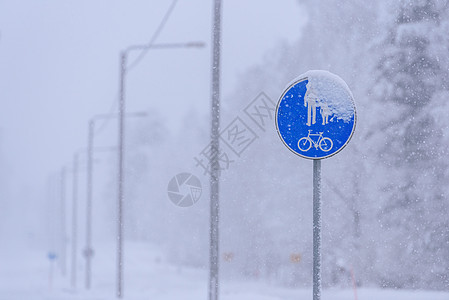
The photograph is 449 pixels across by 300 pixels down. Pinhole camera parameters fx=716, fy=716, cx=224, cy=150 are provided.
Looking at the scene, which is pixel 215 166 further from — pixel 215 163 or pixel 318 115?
pixel 318 115

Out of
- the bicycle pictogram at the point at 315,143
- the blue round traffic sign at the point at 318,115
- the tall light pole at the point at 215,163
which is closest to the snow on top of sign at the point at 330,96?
the blue round traffic sign at the point at 318,115

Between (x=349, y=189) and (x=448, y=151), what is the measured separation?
5.73m

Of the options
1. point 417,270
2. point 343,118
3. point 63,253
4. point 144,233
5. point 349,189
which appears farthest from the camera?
point 144,233

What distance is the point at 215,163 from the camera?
40.3 feet

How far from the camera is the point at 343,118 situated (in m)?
6.27

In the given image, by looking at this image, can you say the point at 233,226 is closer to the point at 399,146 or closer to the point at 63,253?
the point at 399,146

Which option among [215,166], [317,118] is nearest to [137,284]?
[215,166]

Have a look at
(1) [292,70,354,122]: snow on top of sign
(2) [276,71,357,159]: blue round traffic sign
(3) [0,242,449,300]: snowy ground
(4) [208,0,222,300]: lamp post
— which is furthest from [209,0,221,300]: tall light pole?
(1) [292,70,354,122]: snow on top of sign

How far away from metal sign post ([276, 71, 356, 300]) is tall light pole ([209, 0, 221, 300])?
222 inches

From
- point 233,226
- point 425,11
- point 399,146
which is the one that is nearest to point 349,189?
point 399,146

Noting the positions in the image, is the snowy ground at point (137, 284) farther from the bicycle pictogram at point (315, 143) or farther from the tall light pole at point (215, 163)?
the bicycle pictogram at point (315, 143)

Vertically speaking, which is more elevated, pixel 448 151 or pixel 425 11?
pixel 425 11

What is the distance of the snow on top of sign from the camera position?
6277 millimetres

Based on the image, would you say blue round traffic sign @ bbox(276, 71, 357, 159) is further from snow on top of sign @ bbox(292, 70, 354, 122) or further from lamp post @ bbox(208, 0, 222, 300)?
lamp post @ bbox(208, 0, 222, 300)
